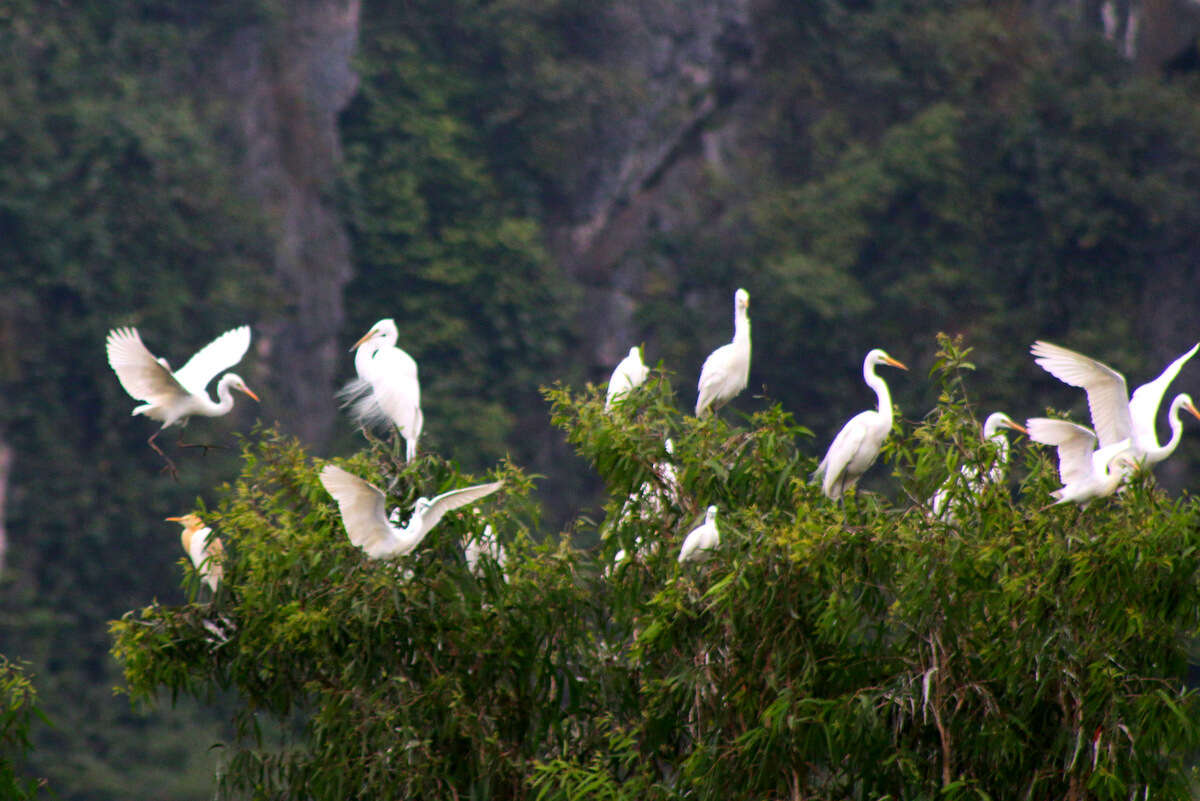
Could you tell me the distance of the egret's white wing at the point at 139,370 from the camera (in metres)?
5.25

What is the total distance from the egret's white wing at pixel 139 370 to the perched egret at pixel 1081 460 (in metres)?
2.76

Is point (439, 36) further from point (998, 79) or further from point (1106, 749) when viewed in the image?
point (1106, 749)

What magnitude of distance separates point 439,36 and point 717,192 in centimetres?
379

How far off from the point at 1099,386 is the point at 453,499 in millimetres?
1978

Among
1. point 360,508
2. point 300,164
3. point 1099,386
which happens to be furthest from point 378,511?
point 300,164

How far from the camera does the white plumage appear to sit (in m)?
5.29

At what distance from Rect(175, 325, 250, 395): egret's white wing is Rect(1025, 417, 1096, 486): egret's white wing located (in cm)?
279

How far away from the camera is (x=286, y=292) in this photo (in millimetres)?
17375

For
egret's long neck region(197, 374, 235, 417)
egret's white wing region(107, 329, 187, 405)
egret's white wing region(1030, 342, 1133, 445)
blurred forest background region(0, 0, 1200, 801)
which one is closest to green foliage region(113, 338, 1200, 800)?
egret's white wing region(1030, 342, 1133, 445)

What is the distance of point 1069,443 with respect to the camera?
445 cm

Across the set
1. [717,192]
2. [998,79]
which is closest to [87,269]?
[717,192]

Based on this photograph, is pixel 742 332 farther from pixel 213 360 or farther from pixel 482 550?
pixel 213 360

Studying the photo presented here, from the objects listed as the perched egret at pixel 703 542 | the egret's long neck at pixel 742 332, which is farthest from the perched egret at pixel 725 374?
the perched egret at pixel 703 542

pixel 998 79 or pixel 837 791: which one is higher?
pixel 837 791
